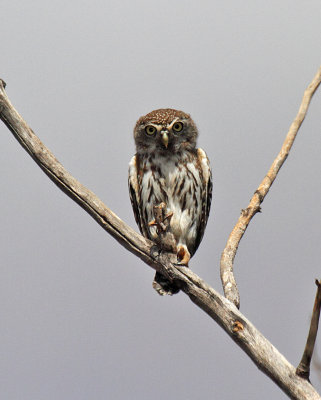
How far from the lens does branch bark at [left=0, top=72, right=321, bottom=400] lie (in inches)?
128

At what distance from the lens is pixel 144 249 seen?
3.80 metres

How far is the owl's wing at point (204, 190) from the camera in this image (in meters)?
5.29

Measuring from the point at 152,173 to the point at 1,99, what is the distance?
6.01 feet

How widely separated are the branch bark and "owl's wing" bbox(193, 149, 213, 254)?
5.12 ft

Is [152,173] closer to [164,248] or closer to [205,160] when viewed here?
[205,160]

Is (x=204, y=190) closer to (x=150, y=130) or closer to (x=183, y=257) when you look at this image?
(x=150, y=130)

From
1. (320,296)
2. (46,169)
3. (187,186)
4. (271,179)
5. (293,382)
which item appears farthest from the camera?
(187,186)

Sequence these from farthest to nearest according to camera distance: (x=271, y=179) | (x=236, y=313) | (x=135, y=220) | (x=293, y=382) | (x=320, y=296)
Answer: (x=135, y=220)
(x=271, y=179)
(x=236, y=313)
(x=293, y=382)
(x=320, y=296)

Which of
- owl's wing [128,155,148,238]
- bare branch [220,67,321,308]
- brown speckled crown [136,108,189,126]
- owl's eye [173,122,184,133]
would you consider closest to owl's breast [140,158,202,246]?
owl's wing [128,155,148,238]

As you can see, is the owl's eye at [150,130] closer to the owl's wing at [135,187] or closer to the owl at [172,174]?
the owl at [172,174]

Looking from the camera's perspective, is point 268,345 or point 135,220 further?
point 135,220

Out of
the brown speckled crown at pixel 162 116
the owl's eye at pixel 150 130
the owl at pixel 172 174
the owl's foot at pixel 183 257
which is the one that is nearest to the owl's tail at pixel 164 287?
the owl at pixel 172 174

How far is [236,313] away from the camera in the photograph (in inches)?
133


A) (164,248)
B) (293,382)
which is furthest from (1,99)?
(293,382)
